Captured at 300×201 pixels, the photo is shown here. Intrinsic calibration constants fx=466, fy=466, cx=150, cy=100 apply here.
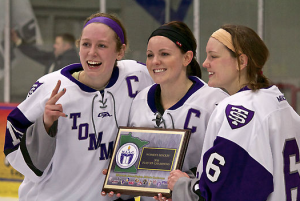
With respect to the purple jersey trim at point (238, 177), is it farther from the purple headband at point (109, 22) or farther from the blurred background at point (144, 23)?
the blurred background at point (144, 23)

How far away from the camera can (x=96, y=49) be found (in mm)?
Result: 2418

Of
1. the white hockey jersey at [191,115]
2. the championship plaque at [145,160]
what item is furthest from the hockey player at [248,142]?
the white hockey jersey at [191,115]

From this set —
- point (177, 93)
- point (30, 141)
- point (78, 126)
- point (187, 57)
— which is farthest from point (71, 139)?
point (187, 57)

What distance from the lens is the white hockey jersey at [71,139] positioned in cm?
239

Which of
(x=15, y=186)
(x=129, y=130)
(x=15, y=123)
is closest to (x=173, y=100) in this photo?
(x=129, y=130)

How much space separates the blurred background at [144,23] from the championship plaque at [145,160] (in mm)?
3779

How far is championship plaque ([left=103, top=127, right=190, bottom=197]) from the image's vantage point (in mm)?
2152

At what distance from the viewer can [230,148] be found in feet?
6.07

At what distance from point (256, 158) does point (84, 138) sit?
37.6 inches

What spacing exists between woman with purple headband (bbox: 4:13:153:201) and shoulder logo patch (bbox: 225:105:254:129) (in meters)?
0.75

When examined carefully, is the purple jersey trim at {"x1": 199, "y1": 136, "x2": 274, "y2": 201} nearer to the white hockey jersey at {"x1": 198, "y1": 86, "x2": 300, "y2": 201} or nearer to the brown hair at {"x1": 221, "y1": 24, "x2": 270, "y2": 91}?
the white hockey jersey at {"x1": 198, "y1": 86, "x2": 300, "y2": 201}

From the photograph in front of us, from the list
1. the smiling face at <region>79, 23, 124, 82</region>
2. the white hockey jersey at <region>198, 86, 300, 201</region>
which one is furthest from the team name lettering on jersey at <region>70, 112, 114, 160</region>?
the white hockey jersey at <region>198, 86, 300, 201</region>

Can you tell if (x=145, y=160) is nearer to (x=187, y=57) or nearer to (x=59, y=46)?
(x=187, y=57)

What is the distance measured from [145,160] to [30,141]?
1.93ft
